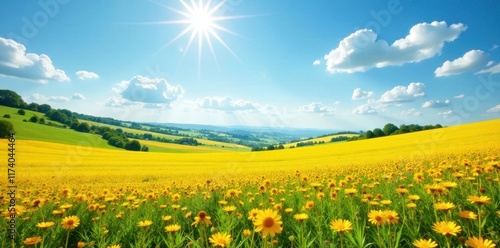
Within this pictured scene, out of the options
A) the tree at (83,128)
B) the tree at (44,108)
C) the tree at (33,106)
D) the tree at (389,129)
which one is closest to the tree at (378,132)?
the tree at (389,129)

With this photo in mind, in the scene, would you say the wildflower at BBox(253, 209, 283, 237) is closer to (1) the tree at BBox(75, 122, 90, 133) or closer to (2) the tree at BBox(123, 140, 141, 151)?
(2) the tree at BBox(123, 140, 141, 151)

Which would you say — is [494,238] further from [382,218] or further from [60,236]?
[60,236]

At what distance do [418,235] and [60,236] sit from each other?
438cm

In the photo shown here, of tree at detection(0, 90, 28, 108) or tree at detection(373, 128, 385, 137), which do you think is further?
tree at detection(0, 90, 28, 108)

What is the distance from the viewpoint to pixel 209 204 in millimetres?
4969

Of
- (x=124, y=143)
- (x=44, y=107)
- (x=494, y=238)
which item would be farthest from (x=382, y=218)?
(x=44, y=107)

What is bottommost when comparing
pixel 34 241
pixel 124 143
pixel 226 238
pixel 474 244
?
pixel 124 143

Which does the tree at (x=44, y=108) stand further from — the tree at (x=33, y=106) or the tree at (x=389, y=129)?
the tree at (x=389, y=129)

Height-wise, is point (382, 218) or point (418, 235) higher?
point (382, 218)

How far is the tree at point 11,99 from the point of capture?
Answer: 86.7 m

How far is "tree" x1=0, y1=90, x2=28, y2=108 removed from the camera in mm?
86688

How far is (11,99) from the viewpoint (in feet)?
289

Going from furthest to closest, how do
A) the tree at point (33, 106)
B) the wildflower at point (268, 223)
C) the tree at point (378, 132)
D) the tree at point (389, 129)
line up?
1. the tree at point (33, 106)
2. the tree at point (389, 129)
3. the tree at point (378, 132)
4. the wildflower at point (268, 223)

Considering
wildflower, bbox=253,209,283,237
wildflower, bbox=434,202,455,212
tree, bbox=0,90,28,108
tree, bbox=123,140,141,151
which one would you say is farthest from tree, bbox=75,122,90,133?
wildflower, bbox=434,202,455,212
